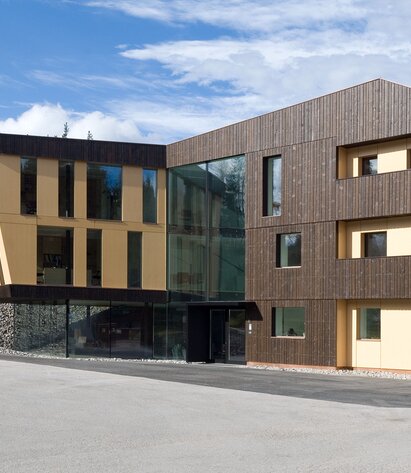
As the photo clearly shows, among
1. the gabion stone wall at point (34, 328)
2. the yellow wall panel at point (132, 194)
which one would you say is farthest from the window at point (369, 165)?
the gabion stone wall at point (34, 328)

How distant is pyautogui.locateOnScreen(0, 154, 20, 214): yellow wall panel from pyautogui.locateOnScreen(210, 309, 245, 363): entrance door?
363 inches

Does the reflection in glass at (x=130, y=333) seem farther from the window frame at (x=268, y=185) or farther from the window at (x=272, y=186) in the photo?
the window at (x=272, y=186)

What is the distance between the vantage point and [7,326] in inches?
1742

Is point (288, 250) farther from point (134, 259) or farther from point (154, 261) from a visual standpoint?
point (134, 259)

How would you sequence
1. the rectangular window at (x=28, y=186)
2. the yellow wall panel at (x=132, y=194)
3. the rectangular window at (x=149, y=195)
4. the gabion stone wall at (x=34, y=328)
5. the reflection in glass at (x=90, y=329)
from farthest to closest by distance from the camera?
the gabion stone wall at (x=34, y=328) → the rectangular window at (x=149, y=195) → the reflection in glass at (x=90, y=329) → the yellow wall panel at (x=132, y=194) → the rectangular window at (x=28, y=186)

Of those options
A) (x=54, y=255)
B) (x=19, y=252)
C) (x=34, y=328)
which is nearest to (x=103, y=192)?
(x=54, y=255)

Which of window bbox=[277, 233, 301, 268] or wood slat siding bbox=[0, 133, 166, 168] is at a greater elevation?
wood slat siding bbox=[0, 133, 166, 168]

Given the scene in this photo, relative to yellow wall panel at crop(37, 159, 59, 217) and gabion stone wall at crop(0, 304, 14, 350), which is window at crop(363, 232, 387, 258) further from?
gabion stone wall at crop(0, 304, 14, 350)

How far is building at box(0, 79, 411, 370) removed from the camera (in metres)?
30.9

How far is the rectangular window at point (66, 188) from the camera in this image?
37.1m

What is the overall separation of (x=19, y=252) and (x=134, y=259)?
16.5ft

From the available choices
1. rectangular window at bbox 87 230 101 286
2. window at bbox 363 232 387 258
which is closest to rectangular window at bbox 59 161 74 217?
rectangular window at bbox 87 230 101 286

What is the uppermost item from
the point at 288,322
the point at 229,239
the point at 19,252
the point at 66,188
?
the point at 66,188

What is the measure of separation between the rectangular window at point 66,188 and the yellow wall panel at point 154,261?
3474 millimetres
